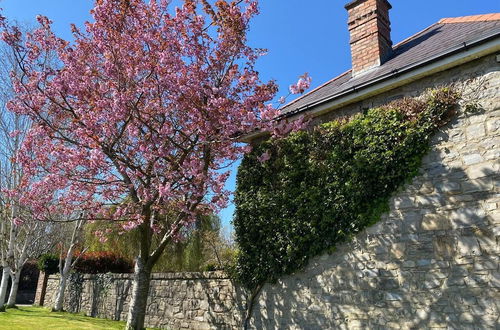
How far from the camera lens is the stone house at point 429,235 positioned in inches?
213

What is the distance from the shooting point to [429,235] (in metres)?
5.84

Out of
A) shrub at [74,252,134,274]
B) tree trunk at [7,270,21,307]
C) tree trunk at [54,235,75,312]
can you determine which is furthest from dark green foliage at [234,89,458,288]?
tree trunk at [7,270,21,307]

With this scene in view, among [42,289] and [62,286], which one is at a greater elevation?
[62,286]

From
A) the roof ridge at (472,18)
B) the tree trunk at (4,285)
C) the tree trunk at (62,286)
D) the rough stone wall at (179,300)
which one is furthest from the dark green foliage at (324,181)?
the tree trunk at (4,285)

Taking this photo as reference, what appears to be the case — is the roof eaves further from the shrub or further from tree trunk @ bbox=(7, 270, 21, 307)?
tree trunk @ bbox=(7, 270, 21, 307)

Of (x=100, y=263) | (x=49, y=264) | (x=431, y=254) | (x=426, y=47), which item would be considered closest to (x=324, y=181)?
(x=431, y=254)

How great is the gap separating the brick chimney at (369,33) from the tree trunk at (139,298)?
6.26 m

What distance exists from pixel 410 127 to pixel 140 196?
17.8 feet

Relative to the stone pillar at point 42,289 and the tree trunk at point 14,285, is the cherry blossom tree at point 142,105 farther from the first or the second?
the stone pillar at point 42,289

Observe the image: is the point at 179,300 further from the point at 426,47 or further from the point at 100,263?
the point at 426,47

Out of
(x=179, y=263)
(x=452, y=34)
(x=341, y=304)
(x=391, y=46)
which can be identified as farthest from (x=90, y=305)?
(x=452, y=34)

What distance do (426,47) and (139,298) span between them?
7506 mm

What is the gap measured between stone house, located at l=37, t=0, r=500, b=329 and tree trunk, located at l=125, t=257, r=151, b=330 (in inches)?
70.8

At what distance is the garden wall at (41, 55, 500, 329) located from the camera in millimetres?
5367
